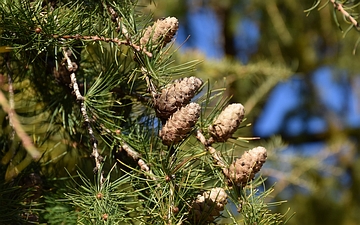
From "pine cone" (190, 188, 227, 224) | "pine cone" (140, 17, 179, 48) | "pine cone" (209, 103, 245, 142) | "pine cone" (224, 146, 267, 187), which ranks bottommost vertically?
"pine cone" (190, 188, 227, 224)

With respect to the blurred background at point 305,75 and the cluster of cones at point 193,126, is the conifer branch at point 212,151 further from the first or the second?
the blurred background at point 305,75

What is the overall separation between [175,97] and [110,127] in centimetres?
7

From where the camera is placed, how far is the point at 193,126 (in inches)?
15.2

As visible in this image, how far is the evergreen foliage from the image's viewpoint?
1.24 ft

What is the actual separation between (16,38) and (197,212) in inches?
7.4

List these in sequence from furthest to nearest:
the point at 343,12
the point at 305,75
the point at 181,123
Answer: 1. the point at 305,75
2. the point at 343,12
3. the point at 181,123

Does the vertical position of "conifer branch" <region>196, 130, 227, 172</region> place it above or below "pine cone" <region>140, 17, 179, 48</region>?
below

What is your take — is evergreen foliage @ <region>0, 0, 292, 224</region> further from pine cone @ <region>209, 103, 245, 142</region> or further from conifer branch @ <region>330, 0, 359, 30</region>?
conifer branch @ <region>330, 0, 359, 30</region>

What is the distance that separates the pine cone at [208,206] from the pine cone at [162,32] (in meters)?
0.12

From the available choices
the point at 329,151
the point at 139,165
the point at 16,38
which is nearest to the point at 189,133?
the point at 139,165

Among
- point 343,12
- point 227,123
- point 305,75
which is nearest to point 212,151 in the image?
point 227,123

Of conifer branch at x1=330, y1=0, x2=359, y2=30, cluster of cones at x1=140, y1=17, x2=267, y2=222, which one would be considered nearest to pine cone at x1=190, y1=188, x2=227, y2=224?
cluster of cones at x1=140, y1=17, x2=267, y2=222

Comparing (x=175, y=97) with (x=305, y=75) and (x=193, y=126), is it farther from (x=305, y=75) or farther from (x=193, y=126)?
(x=305, y=75)

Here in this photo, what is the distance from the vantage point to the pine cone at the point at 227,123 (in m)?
0.41
